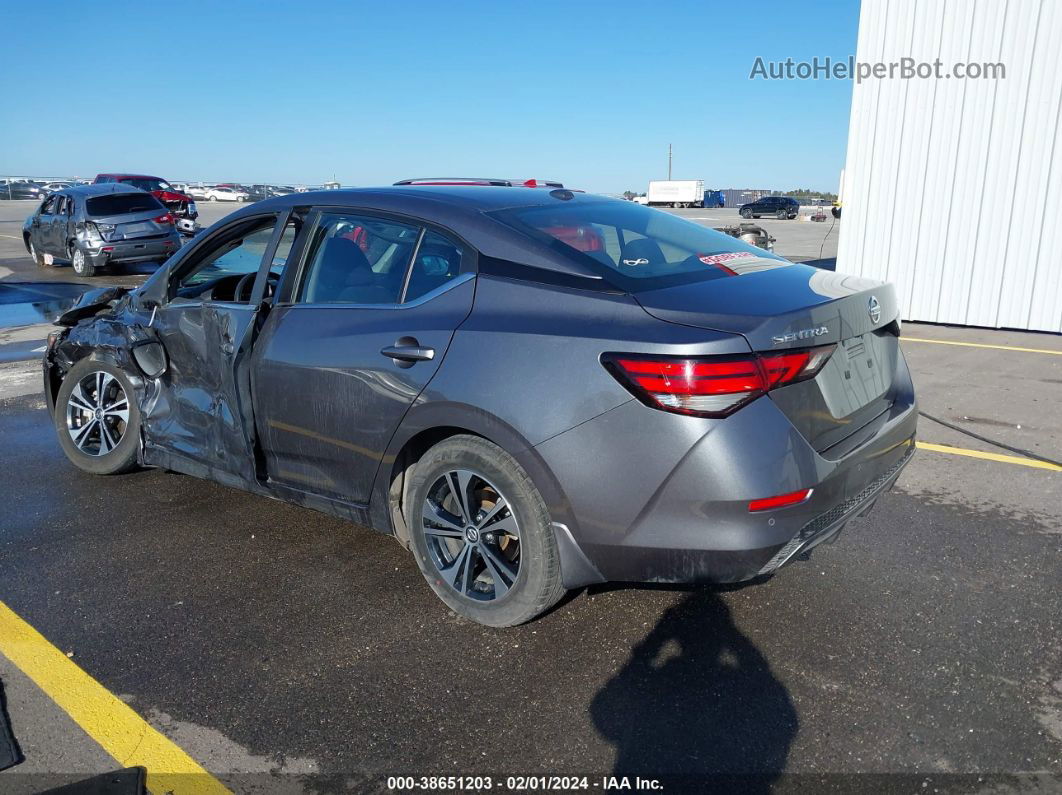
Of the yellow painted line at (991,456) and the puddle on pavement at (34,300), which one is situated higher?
the yellow painted line at (991,456)

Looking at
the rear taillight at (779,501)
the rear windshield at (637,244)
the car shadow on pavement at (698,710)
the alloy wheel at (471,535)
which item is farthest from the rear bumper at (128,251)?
the rear taillight at (779,501)

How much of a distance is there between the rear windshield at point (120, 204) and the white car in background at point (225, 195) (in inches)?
1878

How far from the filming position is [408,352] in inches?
131

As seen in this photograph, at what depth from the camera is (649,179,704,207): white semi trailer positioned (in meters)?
71.1

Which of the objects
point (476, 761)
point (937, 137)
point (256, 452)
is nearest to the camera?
point (476, 761)

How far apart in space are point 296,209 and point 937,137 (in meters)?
9.08

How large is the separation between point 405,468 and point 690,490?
1.25 metres

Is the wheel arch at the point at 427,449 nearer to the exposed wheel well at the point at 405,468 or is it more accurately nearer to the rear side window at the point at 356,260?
the exposed wheel well at the point at 405,468

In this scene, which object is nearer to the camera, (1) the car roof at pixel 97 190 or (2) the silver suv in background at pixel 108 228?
(2) the silver suv in background at pixel 108 228

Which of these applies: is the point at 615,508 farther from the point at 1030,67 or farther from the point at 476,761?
the point at 1030,67

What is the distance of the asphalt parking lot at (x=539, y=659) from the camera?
263 centimetres

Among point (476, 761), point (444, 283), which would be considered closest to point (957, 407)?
point (444, 283)

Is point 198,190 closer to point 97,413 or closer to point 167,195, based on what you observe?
point 167,195

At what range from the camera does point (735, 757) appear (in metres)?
2.62
